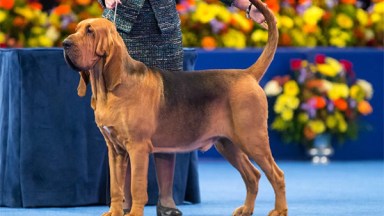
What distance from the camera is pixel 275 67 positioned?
795 cm

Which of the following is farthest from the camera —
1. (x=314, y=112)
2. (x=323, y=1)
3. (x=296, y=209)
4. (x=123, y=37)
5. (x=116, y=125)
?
(x=323, y=1)

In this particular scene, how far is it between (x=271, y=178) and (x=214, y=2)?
12.4 ft

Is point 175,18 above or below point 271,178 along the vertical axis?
above

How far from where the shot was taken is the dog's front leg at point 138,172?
446 centimetres

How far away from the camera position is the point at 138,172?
14.7 ft

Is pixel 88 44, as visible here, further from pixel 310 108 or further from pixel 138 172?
pixel 310 108

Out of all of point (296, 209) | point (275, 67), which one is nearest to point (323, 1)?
point (275, 67)

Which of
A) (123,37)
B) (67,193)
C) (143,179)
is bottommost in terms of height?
(67,193)

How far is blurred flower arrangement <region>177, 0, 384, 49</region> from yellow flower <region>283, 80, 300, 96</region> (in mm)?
514

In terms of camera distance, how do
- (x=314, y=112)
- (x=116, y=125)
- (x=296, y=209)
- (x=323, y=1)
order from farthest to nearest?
(x=323, y=1)
(x=314, y=112)
(x=296, y=209)
(x=116, y=125)

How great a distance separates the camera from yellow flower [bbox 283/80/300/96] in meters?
7.85

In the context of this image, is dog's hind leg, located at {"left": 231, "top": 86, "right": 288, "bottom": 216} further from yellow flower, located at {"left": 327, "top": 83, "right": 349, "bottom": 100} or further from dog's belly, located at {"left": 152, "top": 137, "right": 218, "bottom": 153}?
yellow flower, located at {"left": 327, "top": 83, "right": 349, "bottom": 100}

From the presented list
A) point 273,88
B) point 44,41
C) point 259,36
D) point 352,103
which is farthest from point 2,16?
point 352,103

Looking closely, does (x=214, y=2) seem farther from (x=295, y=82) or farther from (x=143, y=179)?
(x=143, y=179)
